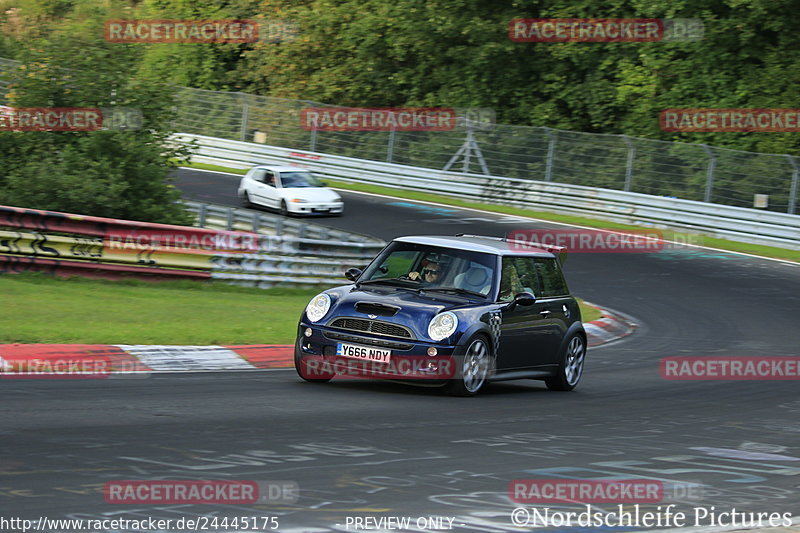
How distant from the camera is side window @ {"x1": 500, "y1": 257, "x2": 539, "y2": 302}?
11445mm

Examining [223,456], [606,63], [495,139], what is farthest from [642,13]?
[223,456]

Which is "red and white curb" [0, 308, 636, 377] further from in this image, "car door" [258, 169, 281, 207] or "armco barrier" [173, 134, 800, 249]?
"car door" [258, 169, 281, 207]

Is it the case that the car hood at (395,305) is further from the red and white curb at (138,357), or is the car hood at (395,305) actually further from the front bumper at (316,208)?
the front bumper at (316,208)

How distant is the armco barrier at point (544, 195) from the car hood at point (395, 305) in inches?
716

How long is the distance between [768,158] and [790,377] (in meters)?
17.4

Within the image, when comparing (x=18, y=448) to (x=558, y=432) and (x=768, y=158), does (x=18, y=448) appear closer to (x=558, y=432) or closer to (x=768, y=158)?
(x=558, y=432)

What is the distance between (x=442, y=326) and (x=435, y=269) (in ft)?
3.75

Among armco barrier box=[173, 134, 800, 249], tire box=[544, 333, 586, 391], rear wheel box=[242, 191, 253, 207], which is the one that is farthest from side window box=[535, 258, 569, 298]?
rear wheel box=[242, 191, 253, 207]

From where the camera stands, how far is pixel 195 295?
17.4 meters

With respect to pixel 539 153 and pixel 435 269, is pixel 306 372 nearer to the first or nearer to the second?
pixel 435 269

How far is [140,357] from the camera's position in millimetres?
11820

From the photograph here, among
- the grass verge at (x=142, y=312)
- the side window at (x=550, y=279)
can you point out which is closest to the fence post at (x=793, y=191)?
the grass verge at (x=142, y=312)

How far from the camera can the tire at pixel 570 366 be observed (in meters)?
12.3

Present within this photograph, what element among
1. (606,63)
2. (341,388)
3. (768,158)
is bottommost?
(341,388)
